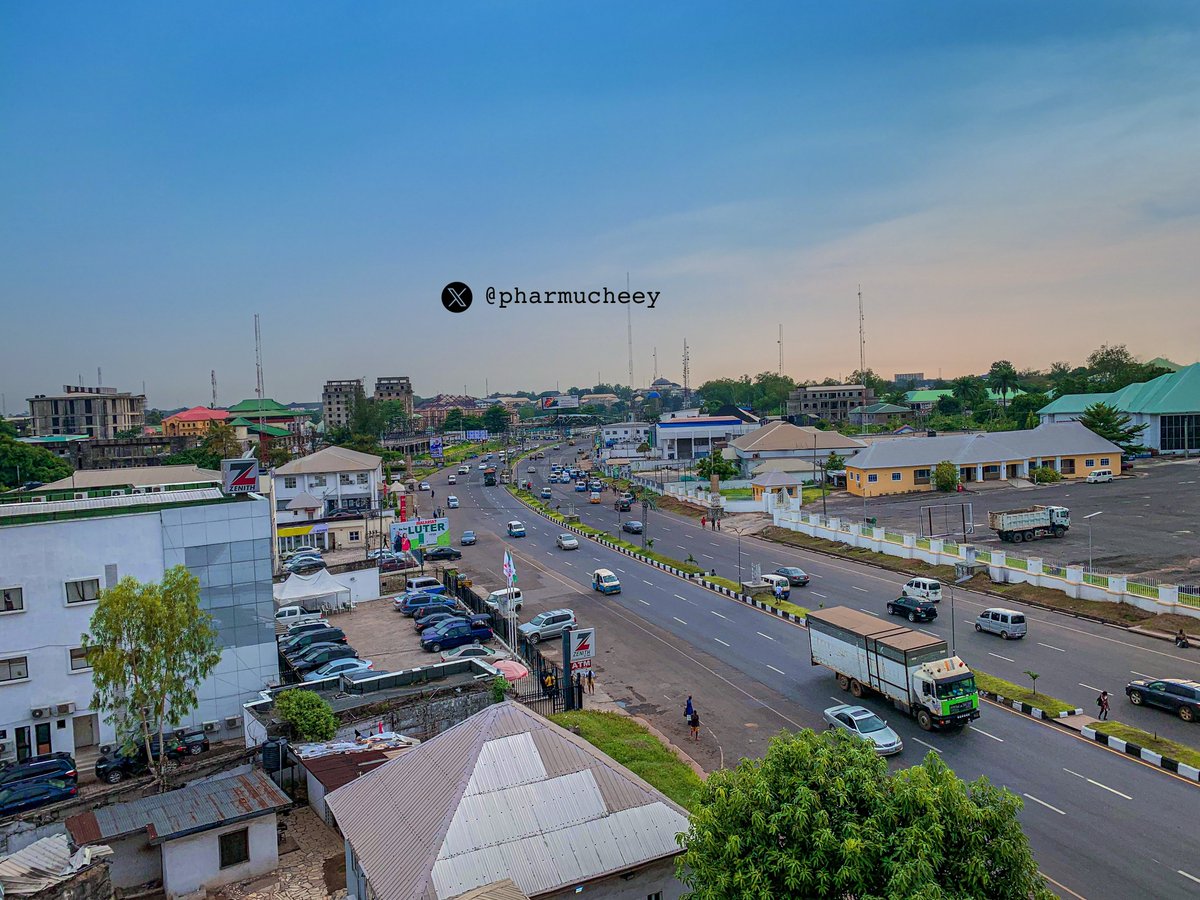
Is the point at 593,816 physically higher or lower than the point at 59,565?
lower

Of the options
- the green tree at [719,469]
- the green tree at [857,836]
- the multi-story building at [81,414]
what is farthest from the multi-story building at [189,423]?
the green tree at [857,836]

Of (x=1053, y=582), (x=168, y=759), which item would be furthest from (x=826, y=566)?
(x=168, y=759)

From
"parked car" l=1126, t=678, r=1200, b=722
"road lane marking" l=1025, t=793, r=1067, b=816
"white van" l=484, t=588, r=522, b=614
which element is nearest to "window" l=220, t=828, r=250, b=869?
"road lane marking" l=1025, t=793, r=1067, b=816

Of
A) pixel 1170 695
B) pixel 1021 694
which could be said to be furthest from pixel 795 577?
pixel 1170 695

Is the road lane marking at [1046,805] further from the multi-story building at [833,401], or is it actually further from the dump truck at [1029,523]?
the multi-story building at [833,401]

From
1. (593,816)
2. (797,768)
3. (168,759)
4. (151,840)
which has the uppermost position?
(797,768)

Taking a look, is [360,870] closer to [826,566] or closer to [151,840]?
[151,840]

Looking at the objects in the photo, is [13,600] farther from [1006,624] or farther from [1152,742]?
[1006,624]
